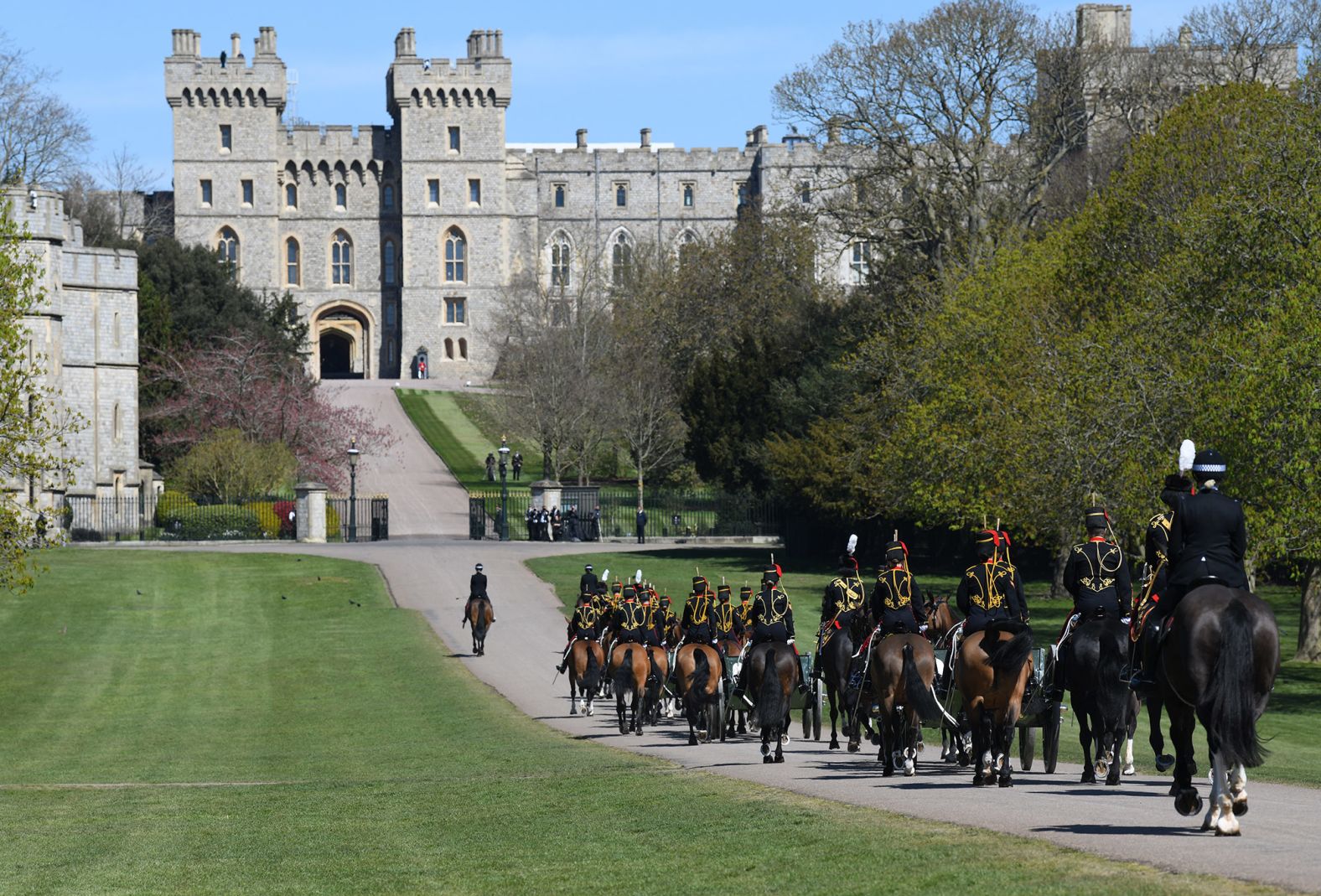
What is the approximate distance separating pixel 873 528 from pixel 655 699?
119ft

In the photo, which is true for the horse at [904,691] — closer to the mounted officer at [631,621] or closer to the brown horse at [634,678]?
the brown horse at [634,678]

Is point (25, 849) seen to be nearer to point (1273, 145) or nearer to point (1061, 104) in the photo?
point (1273, 145)

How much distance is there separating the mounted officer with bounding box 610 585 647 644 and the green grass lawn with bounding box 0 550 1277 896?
1.90m

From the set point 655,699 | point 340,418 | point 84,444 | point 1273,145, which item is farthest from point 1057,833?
point 340,418

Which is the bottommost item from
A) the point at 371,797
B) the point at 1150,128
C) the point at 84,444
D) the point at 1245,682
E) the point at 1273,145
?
the point at 371,797

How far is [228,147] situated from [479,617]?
309 ft

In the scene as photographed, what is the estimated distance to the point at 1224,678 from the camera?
37.6ft

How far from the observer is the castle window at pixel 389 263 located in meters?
127

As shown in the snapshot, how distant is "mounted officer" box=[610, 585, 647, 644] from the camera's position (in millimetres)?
24688

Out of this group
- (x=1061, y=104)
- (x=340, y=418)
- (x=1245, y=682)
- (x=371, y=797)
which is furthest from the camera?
(x=340, y=418)

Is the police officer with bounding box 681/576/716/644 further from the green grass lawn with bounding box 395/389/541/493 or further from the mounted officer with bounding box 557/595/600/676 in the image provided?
the green grass lawn with bounding box 395/389/541/493

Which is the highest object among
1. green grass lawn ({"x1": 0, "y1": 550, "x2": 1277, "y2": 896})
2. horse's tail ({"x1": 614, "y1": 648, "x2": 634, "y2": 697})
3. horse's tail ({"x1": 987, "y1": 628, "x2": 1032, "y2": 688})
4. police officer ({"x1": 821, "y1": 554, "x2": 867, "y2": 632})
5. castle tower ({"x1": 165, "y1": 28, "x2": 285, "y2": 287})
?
castle tower ({"x1": 165, "y1": 28, "x2": 285, "y2": 287})

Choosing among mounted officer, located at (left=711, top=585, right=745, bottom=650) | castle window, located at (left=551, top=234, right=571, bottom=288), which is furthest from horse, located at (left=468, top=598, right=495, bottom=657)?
castle window, located at (left=551, top=234, right=571, bottom=288)

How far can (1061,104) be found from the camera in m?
59.2
